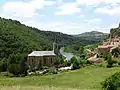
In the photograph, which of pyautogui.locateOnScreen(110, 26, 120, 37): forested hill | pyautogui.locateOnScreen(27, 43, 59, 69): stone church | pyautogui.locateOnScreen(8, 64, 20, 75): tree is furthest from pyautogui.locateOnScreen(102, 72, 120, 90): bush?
pyautogui.locateOnScreen(110, 26, 120, 37): forested hill

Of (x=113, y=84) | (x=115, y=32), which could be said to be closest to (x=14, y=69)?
(x=113, y=84)

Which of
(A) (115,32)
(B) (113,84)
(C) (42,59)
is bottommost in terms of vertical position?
(C) (42,59)

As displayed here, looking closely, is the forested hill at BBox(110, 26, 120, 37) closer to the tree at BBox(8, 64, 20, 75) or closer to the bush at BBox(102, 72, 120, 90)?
the tree at BBox(8, 64, 20, 75)

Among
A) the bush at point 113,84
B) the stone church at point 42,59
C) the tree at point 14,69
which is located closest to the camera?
the bush at point 113,84

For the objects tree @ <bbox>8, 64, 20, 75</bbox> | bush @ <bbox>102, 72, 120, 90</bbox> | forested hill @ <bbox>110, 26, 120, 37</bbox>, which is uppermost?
forested hill @ <bbox>110, 26, 120, 37</bbox>

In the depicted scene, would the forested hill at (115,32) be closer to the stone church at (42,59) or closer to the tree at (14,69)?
the stone church at (42,59)

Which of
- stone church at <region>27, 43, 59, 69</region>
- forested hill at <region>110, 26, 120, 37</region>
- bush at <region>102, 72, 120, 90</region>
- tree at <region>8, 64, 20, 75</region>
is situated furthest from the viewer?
forested hill at <region>110, 26, 120, 37</region>

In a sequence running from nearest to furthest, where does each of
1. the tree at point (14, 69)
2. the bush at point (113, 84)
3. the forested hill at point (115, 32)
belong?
the bush at point (113, 84) < the tree at point (14, 69) < the forested hill at point (115, 32)

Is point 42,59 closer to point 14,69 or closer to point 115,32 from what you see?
point 14,69

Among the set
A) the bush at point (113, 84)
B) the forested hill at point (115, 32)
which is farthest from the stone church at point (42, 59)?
the forested hill at point (115, 32)

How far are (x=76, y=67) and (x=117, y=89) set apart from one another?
44.4 meters

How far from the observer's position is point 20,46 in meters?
128

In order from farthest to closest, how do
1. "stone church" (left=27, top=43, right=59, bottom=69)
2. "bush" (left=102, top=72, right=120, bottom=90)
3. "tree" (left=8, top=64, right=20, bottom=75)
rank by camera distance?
1. "stone church" (left=27, top=43, right=59, bottom=69)
2. "tree" (left=8, top=64, right=20, bottom=75)
3. "bush" (left=102, top=72, right=120, bottom=90)

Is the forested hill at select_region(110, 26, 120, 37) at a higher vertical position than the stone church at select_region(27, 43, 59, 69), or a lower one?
higher
